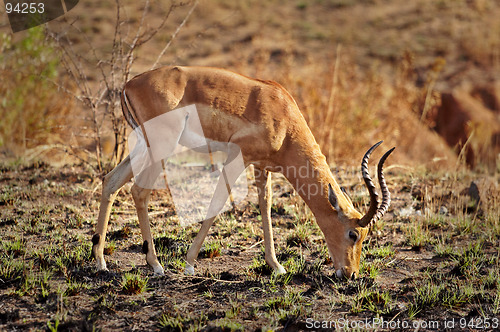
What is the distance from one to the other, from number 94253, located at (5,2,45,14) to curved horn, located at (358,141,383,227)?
630 centimetres

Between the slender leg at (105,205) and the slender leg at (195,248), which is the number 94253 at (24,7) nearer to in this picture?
the slender leg at (105,205)

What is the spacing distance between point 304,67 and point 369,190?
12.9 m

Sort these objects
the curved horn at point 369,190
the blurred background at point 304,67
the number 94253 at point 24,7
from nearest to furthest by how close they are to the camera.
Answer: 1. the curved horn at point 369,190
2. the number 94253 at point 24,7
3. the blurred background at point 304,67

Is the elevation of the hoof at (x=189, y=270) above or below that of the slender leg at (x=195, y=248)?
below

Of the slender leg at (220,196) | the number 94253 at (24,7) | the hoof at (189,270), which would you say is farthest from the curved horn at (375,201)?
the number 94253 at (24,7)

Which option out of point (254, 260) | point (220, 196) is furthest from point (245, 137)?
point (254, 260)

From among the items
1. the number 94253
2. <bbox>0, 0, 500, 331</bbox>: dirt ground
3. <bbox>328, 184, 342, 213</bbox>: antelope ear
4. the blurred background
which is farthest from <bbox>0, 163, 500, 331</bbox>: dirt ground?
the number 94253

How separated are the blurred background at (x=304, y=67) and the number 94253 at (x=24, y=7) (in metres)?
0.47

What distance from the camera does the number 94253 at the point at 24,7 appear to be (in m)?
8.98

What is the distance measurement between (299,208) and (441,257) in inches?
81.7

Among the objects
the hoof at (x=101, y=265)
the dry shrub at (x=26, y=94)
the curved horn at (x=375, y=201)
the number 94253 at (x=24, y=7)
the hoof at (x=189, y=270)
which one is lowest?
the hoof at (x=189, y=270)

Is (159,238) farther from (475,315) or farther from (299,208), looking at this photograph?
(475,315)

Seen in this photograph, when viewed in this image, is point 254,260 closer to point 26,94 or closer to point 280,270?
point 280,270

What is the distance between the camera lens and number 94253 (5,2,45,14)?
8.98 meters
